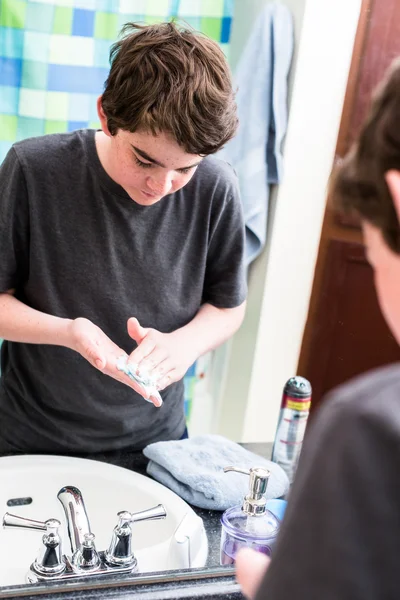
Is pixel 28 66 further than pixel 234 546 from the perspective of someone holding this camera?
Yes

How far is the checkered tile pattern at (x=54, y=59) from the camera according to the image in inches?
49.3

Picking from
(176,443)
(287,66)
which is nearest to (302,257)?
(287,66)

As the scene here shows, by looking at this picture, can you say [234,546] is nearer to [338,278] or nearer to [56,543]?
[56,543]

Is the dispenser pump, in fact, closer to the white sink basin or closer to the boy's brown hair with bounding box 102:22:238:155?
the white sink basin

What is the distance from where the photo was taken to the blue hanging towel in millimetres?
1346

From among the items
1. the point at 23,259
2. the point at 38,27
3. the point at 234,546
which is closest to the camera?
the point at 234,546

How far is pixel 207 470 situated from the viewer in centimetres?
102

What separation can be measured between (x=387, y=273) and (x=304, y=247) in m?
0.97

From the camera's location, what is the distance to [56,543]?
82 cm

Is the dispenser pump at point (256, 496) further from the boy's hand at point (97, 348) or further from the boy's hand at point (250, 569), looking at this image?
the boy's hand at point (250, 569)

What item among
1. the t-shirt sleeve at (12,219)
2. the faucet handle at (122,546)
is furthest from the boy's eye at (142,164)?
the faucet handle at (122,546)

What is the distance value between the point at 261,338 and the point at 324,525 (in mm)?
1011

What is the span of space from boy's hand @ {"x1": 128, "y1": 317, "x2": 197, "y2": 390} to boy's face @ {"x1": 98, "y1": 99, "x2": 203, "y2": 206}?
20 cm

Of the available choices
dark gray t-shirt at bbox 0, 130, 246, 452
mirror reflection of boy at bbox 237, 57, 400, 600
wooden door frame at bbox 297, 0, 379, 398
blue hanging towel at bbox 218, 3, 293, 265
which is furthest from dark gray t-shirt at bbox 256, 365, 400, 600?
blue hanging towel at bbox 218, 3, 293, 265
